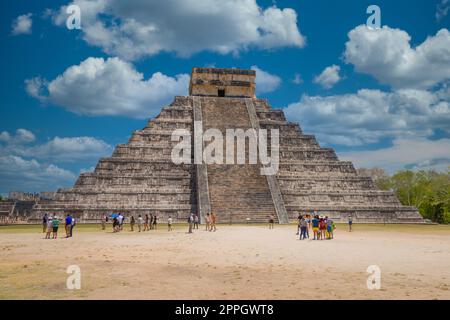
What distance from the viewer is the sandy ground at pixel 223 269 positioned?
323 inches

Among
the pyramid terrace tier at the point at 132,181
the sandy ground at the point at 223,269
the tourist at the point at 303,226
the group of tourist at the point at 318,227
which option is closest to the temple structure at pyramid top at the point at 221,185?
the pyramid terrace tier at the point at 132,181

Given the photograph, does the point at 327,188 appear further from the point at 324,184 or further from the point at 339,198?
the point at 339,198

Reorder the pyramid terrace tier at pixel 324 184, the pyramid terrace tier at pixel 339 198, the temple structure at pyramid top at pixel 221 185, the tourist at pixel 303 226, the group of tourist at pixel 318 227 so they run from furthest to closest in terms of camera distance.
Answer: the pyramid terrace tier at pixel 324 184 < the pyramid terrace tier at pixel 339 198 < the temple structure at pyramid top at pixel 221 185 < the group of tourist at pixel 318 227 < the tourist at pixel 303 226

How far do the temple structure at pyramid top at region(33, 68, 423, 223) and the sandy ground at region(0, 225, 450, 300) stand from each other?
38.5 feet

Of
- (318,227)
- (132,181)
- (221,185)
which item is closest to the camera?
(318,227)

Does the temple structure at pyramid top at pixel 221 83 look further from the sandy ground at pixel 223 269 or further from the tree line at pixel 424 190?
the sandy ground at pixel 223 269

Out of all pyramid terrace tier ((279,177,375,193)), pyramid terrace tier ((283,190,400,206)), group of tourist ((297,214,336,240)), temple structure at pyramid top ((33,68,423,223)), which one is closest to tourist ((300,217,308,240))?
group of tourist ((297,214,336,240))

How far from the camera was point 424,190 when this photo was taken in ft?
163

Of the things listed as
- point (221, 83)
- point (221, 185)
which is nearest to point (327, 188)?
point (221, 185)

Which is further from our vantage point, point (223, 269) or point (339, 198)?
point (339, 198)

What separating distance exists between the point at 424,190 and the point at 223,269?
45013 millimetres

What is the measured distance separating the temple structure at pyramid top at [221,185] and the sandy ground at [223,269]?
11745 mm

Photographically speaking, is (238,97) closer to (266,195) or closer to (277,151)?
(277,151)
